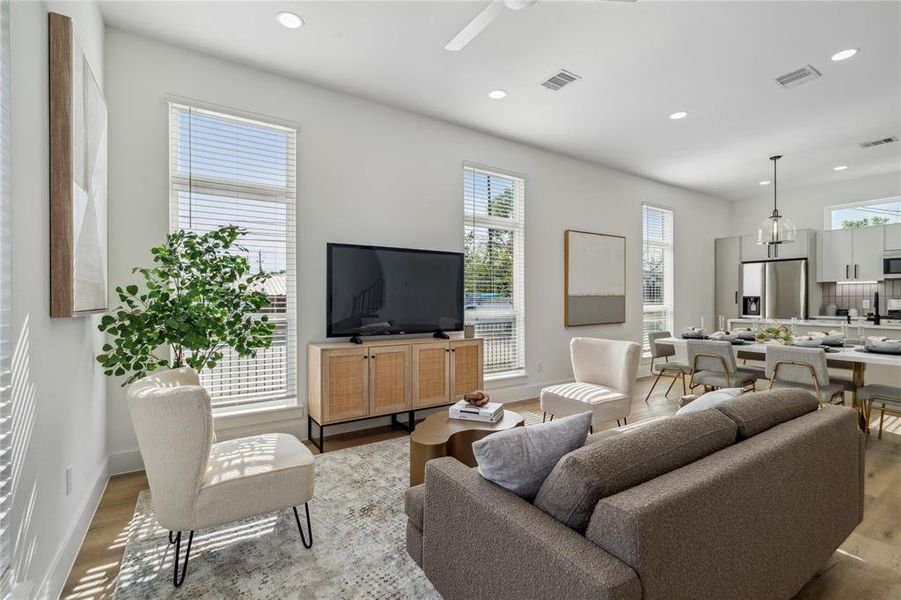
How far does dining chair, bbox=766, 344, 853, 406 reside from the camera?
348cm

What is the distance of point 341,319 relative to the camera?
371 cm

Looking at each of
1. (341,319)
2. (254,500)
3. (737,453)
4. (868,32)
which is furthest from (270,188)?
(868,32)

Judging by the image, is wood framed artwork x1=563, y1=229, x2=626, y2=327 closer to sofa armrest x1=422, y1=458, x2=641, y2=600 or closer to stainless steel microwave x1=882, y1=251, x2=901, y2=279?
stainless steel microwave x1=882, y1=251, x2=901, y2=279

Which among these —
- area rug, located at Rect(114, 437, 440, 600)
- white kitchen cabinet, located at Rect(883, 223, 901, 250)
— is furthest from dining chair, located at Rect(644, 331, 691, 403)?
area rug, located at Rect(114, 437, 440, 600)

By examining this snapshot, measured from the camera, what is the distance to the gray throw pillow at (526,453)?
4.49 feet

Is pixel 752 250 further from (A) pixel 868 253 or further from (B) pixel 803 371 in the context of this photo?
(B) pixel 803 371

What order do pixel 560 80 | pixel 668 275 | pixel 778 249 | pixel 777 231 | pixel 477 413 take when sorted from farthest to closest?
pixel 668 275 → pixel 778 249 → pixel 777 231 → pixel 560 80 → pixel 477 413

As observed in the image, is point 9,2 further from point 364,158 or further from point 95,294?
point 364,158

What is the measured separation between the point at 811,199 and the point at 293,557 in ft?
28.1

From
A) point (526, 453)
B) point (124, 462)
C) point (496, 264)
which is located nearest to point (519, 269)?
point (496, 264)

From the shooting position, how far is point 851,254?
6145 millimetres

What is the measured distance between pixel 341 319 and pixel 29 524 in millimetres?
2322

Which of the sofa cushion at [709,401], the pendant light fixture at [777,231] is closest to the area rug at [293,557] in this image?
the sofa cushion at [709,401]

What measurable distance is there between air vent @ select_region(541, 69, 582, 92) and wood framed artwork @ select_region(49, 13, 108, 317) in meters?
3.07
